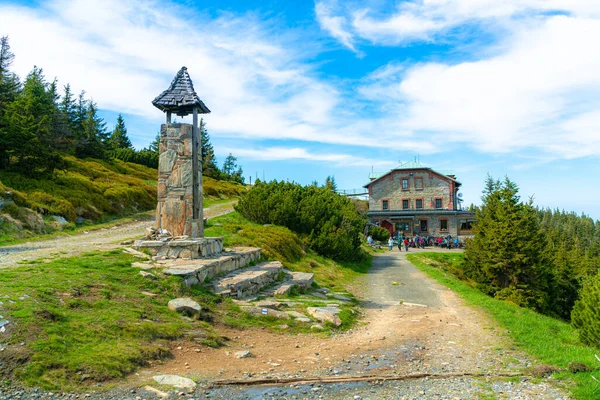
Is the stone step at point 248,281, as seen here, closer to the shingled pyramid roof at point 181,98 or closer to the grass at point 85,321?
the grass at point 85,321

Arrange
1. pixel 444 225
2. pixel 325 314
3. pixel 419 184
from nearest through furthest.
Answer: pixel 325 314
pixel 444 225
pixel 419 184

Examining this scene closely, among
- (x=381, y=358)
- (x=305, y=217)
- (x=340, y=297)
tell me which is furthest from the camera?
(x=305, y=217)

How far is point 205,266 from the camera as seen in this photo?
10.7m

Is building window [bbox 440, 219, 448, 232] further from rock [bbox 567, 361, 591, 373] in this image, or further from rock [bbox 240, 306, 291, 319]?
rock [bbox 567, 361, 591, 373]

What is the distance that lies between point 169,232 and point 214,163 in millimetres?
64206

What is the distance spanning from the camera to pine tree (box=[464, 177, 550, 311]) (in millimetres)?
21297

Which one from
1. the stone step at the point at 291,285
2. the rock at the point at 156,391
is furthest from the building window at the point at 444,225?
the rock at the point at 156,391

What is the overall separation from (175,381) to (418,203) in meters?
49.1

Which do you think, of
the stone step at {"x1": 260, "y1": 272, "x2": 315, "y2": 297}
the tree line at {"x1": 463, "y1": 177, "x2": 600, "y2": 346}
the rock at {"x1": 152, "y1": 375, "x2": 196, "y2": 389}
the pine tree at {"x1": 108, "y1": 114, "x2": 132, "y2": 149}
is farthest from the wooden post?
the pine tree at {"x1": 108, "y1": 114, "x2": 132, "y2": 149}

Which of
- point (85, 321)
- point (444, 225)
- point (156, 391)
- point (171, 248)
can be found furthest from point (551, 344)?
point (444, 225)

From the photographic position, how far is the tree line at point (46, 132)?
26.1m

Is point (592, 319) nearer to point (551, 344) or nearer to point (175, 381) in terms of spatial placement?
point (551, 344)

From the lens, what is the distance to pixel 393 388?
5.80m

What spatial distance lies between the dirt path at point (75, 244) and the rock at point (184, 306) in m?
4.24
